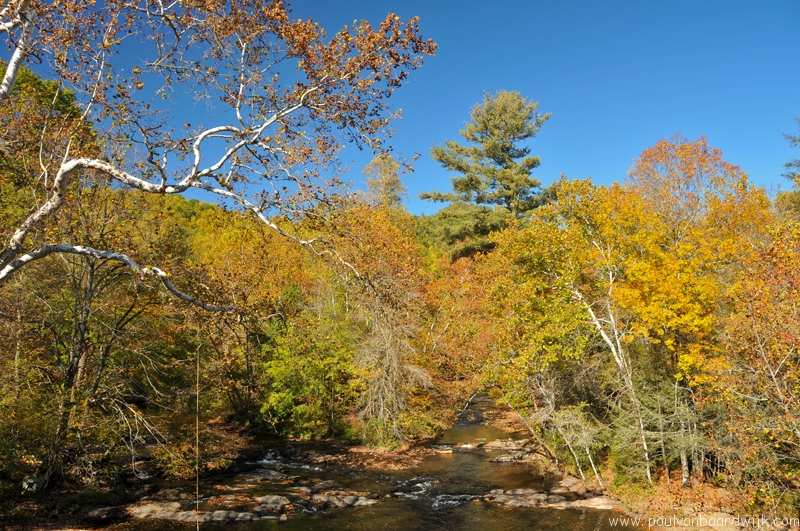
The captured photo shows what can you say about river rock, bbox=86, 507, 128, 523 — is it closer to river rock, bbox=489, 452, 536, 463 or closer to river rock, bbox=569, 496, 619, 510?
river rock, bbox=569, 496, 619, 510

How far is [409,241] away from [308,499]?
61.7ft

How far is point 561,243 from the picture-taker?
54.0 feet

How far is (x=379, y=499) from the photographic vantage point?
1460 cm

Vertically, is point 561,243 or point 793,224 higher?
point 561,243

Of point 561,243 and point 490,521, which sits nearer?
point 490,521

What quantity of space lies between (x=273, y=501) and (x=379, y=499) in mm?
3232

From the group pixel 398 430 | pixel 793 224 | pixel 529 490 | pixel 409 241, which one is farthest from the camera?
pixel 409 241

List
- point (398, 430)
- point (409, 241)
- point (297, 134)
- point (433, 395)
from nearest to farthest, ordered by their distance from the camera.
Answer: point (297, 134) < point (398, 430) < point (433, 395) < point (409, 241)

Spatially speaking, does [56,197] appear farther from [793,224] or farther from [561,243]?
[561,243]

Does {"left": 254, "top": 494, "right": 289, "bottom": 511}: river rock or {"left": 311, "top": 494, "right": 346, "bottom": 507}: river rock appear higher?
{"left": 254, "top": 494, "right": 289, "bottom": 511}: river rock

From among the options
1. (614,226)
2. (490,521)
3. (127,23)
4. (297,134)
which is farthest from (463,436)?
(127,23)

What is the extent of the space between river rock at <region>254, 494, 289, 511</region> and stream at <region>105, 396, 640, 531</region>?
3 cm

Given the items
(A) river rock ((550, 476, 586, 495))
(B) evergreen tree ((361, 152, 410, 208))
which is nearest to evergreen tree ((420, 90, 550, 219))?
(B) evergreen tree ((361, 152, 410, 208))

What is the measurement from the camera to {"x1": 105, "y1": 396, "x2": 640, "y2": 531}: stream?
12352mm
